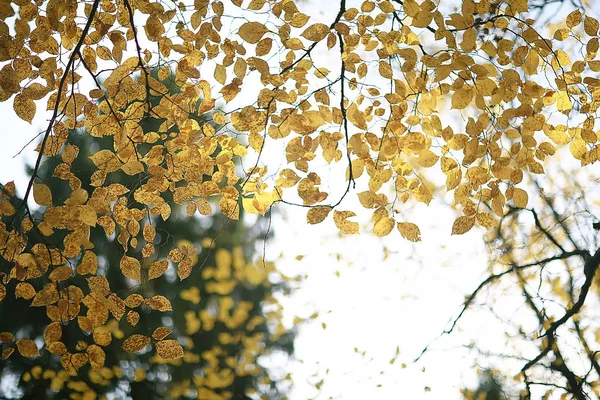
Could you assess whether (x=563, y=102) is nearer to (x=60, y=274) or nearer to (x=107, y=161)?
(x=107, y=161)

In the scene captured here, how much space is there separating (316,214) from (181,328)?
4.60 metres

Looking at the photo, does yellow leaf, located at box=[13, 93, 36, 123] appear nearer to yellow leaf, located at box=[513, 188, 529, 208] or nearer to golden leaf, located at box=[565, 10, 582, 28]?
yellow leaf, located at box=[513, 188, 529, 208]

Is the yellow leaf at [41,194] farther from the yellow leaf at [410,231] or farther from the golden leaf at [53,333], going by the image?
the yellow leaf at [410,231]

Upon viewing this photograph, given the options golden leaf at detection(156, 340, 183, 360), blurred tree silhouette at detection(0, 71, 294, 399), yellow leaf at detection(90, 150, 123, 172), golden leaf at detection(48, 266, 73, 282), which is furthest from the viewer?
blurred tree silhouette at detection(0, 71, 294, 399)

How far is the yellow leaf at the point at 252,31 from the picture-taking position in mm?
1690

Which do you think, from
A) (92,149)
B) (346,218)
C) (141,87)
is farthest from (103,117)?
(92,149)

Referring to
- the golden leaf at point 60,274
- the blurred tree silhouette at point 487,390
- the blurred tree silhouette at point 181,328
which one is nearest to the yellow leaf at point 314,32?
the golden leaf at point 60,274

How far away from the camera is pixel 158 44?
1.99 metres

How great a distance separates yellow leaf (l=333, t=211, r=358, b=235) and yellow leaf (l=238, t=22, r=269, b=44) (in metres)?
0.60

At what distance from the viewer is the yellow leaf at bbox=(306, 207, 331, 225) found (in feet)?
5.92

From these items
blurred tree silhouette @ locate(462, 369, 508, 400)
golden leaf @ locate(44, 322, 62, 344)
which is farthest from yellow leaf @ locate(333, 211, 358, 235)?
blurred tree silhouette @ locate(462, 369, 508, 400)

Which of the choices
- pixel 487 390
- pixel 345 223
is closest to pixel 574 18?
pixel 345 223

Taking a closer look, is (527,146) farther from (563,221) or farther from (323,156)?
(563,221)

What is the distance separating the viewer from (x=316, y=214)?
1.81m
